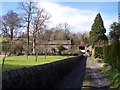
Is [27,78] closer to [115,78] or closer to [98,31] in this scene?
[115,78]

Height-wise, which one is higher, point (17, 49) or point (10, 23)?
point (10, 23)

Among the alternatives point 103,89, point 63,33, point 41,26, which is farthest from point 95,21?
point 103,89

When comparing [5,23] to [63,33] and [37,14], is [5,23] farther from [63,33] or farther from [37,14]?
[63,33]

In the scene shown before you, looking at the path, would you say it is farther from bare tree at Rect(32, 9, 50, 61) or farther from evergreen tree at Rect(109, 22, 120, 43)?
bare tree at Rect(32, 9, 50, 61)

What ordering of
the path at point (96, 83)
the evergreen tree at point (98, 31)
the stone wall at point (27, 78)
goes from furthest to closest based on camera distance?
the evergreen tree at point (98, 31) < the path at point (96, 83) < the stone wall at point (27, 78)

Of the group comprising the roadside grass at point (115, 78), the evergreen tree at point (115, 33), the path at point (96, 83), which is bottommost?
the path at point (96, 83)

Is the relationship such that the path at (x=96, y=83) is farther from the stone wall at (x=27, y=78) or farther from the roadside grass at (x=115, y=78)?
the stone wall at (x=27, y=78)

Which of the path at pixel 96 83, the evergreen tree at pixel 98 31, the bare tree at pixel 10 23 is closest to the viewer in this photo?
the path at pixel 96 83

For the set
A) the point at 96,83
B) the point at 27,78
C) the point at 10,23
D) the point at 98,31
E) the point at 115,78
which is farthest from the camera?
the point at 98,31

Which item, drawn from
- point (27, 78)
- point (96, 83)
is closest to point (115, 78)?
point (96, 83)

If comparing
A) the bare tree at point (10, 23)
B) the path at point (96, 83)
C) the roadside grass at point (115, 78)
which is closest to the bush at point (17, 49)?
Answer: the bare tree at point (10, 23)

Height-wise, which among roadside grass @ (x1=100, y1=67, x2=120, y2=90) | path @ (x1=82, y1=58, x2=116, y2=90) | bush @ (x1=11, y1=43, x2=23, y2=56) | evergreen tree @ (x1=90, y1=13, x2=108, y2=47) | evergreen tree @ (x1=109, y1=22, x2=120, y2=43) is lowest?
path @ (x1=82, y1=58, x2=116, y2=90)

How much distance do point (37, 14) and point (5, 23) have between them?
628 inches

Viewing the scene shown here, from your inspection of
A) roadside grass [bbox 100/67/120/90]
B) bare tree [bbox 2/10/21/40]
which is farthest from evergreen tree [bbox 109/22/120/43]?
bare tree [bbox 2/10/21/40]
